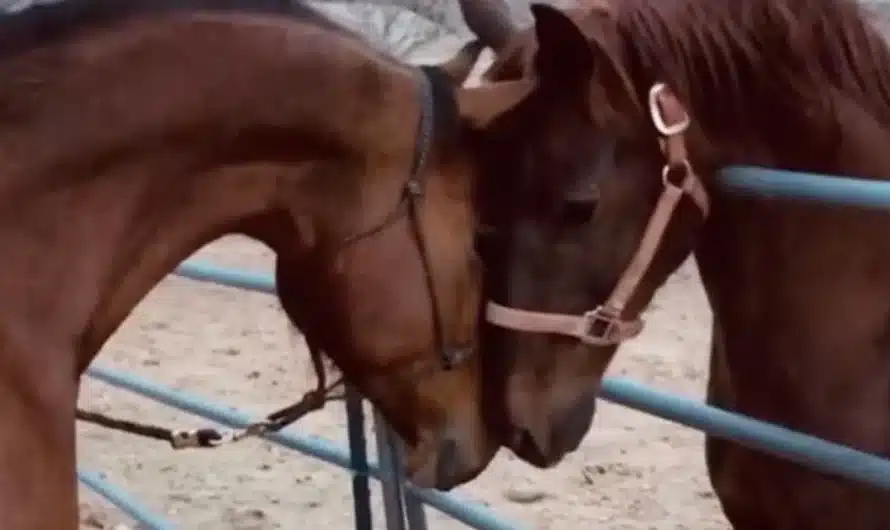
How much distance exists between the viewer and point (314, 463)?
10.3ft

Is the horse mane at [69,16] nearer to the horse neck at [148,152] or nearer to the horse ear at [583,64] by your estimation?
the horse neck at [148,152]

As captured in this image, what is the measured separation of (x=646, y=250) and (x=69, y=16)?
48 cm

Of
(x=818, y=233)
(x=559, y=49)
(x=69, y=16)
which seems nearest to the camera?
(x=69, y=16)

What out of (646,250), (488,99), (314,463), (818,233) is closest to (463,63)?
(488,99)

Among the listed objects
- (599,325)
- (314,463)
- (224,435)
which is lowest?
(314,463)

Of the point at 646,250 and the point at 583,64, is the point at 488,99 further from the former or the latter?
the point at 646,250

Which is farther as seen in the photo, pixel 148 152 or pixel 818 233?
pixel 818 233

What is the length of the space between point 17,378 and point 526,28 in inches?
20.2

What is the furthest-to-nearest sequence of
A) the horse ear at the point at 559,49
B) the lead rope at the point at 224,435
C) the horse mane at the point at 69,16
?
the lead rope at the point at 224,435 < the horse ear at the point at 559,49 < the horse mane at the point at 69,16

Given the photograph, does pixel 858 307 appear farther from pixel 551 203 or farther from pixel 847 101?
pixel 551 203

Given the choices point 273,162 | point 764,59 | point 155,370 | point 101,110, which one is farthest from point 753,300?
point 155,370

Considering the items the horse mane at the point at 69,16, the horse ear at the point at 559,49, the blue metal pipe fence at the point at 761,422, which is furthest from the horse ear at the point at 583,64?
the horse mane at the point at 69,16

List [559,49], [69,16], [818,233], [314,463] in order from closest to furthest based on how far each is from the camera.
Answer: [69,16] < [559,49] < [818,233] < [314,463]

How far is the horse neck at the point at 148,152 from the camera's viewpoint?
92cm
